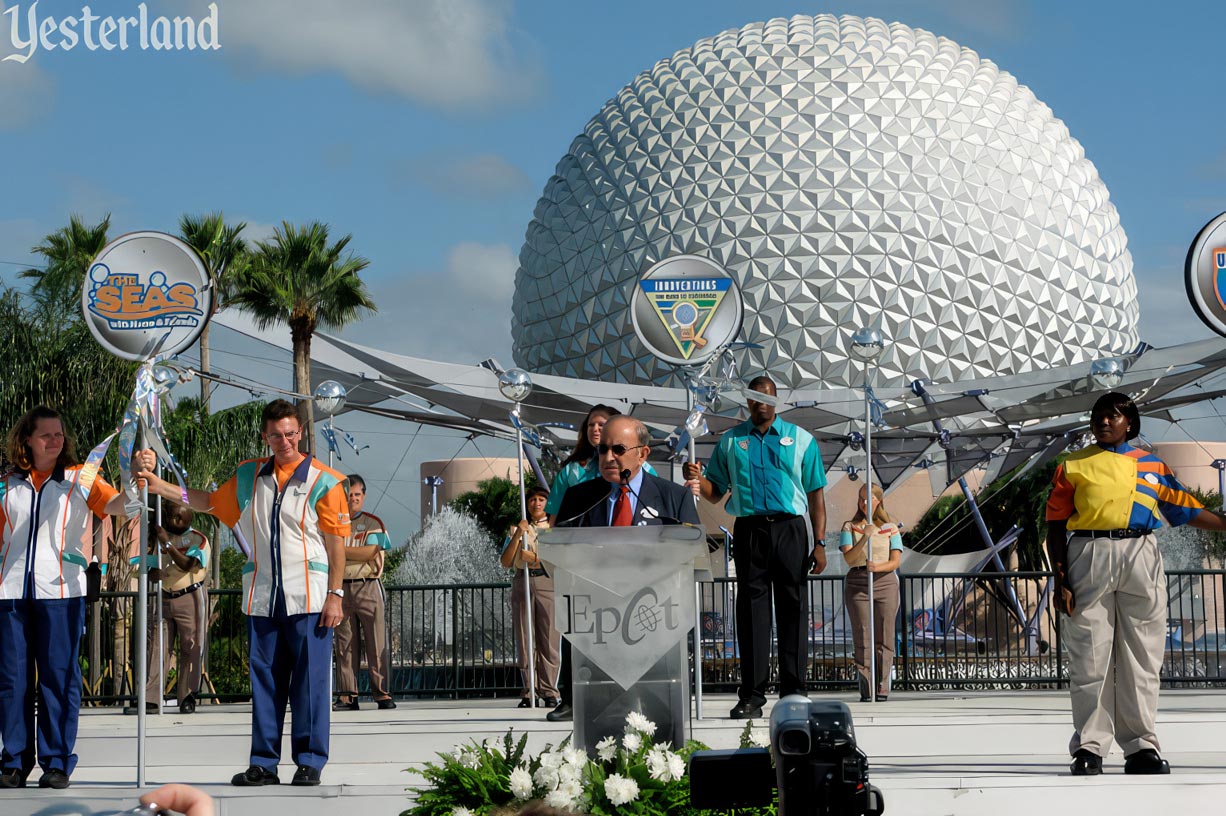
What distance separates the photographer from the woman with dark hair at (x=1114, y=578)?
630 centimetres

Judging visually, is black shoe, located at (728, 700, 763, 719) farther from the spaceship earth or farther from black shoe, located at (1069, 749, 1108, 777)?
the spaceship earth

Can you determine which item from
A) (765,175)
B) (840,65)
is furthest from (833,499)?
(840,65)

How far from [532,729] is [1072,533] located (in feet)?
11.8

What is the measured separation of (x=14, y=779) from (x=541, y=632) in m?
5.15

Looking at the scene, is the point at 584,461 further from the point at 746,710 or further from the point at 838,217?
the point at 838,217

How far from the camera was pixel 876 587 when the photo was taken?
11.4m

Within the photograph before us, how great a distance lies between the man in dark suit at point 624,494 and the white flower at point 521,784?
1.54 m

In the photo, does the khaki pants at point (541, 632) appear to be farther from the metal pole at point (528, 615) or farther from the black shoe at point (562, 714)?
the black shoe at point (562, 714)

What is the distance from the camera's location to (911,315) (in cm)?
4241

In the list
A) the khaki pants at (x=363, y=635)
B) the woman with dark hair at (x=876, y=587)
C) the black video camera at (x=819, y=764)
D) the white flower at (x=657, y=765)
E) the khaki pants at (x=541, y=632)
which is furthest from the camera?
the khaki pants at (x=363, y=635)

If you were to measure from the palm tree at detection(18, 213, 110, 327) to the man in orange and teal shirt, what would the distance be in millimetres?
15117

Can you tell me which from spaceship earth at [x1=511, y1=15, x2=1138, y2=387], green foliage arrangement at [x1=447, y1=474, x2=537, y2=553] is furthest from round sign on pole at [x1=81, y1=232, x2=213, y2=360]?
green foliage arrangement at [x1=447, y1=474, x2=537, y2=553]

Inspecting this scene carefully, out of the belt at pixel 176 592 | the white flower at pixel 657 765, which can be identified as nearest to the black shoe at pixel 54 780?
the white flower at pixel 657 765

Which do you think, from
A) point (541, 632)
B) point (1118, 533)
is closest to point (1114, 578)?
point (1118, 533)
